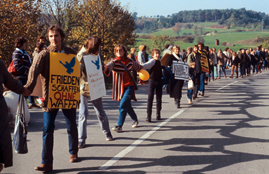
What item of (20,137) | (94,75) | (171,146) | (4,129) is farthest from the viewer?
(171,146)

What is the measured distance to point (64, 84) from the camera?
4895mm

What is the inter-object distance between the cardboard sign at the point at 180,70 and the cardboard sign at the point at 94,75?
4.89 metres

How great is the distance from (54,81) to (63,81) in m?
0.13

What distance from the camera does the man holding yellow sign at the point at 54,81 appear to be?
187 inches

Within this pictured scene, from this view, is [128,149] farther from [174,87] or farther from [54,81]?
[174,87]

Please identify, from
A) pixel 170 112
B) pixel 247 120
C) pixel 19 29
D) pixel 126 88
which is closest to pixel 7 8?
pixel 19 29

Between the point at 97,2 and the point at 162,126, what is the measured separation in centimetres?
2031

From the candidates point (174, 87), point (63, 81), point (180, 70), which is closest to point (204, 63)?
point (180, 70)

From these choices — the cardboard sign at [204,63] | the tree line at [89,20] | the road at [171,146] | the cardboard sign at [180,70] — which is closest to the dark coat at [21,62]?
the road at [171,146]

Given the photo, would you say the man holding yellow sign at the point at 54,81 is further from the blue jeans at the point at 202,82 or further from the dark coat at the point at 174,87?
the blue jeans at the point at 202,82

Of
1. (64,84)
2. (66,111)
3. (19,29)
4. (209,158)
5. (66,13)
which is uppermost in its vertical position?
(66,13)

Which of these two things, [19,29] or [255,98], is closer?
[255,98]

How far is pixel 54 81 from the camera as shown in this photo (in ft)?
15.8

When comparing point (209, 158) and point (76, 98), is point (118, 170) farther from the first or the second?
point (209, 158)
